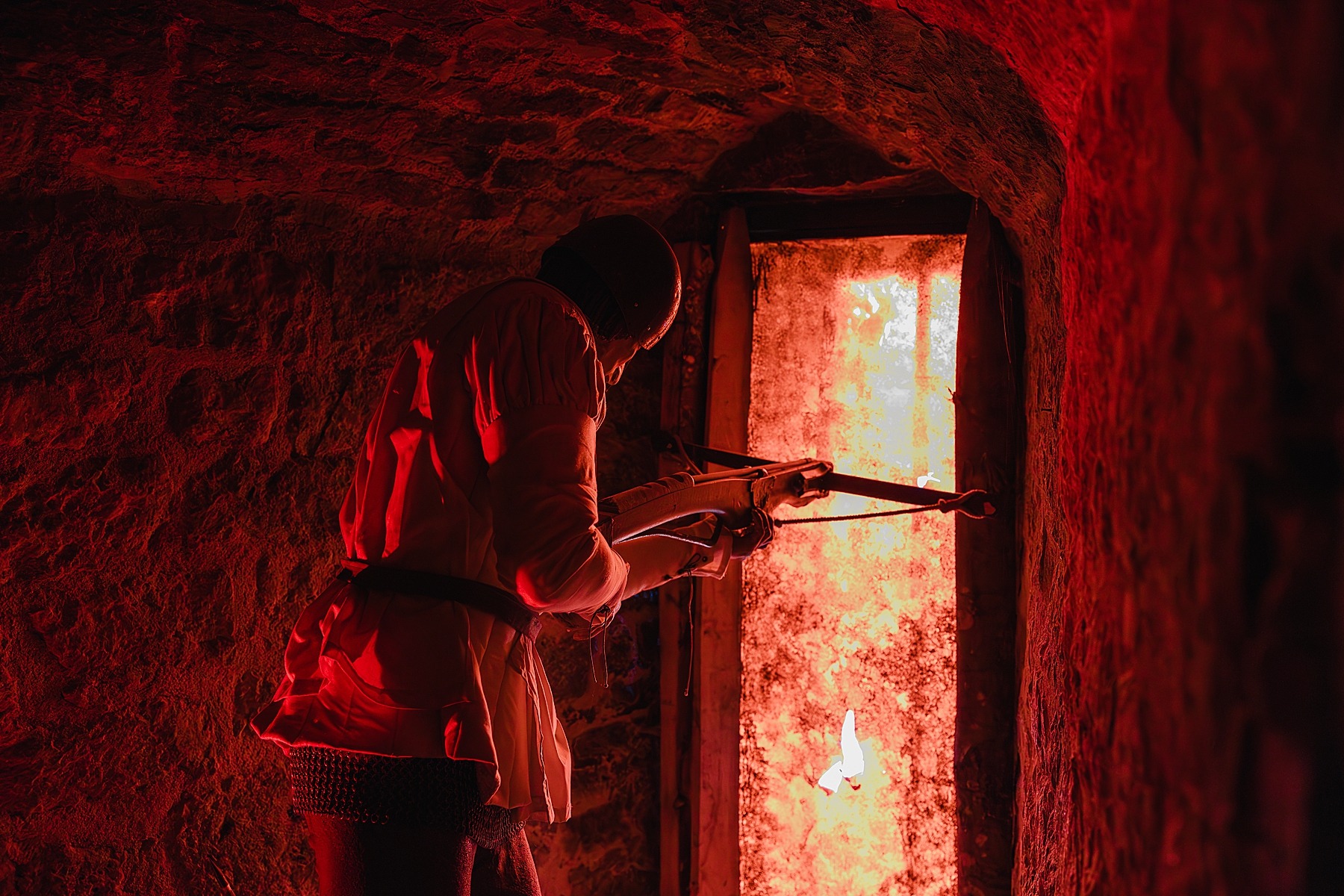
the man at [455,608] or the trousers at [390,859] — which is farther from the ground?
the man at [455,608]

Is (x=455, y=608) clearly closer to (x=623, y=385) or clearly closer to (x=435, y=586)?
(x=435, y=586)

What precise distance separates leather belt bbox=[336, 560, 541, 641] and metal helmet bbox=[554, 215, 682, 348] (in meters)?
0.51

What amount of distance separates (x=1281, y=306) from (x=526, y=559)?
2.95 ft

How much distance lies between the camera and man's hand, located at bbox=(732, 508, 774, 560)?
Answer: 1.95 meters

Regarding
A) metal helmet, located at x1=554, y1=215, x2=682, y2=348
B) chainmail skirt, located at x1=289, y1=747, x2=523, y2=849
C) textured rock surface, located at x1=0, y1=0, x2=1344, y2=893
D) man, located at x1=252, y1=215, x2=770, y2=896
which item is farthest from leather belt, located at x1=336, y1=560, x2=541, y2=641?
textured rock surface, located at x1=0, y1=0, x2=1344, y2=893

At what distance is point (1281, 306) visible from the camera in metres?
0.59

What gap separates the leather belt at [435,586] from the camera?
50.4 inches

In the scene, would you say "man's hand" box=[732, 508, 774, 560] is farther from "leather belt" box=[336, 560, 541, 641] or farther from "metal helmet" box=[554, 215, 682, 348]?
"leather belt" box=[336, 560, 541, 641]

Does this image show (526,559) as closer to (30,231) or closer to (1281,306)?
(1281,306)

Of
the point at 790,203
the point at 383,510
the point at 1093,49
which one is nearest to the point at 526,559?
the point at 383,510

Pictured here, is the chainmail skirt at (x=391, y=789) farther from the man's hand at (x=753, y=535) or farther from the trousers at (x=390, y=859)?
the man's hand at (x=753, y=535)

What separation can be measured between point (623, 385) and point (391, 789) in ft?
5.09

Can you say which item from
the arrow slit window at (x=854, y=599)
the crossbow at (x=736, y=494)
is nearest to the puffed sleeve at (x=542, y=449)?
the crossbow at (x=736, y=494)

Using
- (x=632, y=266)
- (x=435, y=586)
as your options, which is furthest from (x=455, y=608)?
(x=632, y=266)
